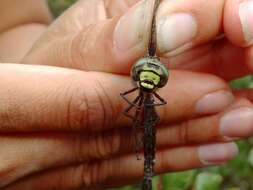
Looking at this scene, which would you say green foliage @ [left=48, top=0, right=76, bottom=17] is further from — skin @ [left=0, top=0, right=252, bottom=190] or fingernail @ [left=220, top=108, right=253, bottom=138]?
fingernail @ [left=220, top=108, right=253, bottom=138]

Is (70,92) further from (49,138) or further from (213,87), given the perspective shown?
(213,87)

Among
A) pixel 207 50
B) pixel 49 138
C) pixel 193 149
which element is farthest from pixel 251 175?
pixel 49 138

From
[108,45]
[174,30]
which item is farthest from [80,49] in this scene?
[174,30]

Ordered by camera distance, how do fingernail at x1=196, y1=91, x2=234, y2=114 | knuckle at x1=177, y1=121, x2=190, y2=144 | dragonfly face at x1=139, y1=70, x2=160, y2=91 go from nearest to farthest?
1. dragonfly face at x1=139, y1=70, x2=160, y2=91
2. fingernail at x1=196, y1=91, x2=234, y2=114
3. knuckle at x1=177, y1=121, x2=190, y2=144

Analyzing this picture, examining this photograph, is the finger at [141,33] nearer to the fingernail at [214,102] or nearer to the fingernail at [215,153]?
the fingernail at [214,102]

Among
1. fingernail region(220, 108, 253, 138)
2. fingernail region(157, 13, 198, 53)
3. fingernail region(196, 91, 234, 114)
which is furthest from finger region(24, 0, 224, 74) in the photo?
fingernail region(220, 108, 253, 138)

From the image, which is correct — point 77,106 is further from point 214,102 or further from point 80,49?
point 214,102
